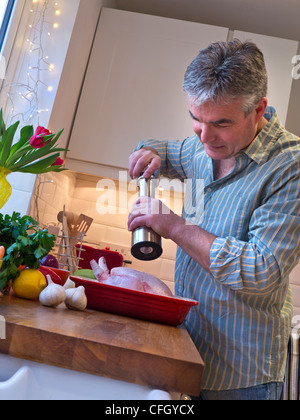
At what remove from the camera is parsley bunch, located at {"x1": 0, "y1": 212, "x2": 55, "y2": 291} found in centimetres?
82

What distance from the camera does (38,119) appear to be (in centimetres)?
191

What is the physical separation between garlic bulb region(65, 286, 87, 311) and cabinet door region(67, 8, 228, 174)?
4.96ft

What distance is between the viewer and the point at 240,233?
1027 mm

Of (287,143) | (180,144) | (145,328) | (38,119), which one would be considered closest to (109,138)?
(38,119)

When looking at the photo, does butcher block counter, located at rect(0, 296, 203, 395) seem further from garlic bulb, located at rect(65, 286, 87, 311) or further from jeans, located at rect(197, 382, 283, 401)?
jeans, located at rect(197, 382, 283, 401)

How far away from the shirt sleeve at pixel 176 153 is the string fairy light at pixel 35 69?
0.74 meters

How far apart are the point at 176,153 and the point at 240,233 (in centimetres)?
45

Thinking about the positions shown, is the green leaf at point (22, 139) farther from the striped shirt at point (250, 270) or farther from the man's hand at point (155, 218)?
the striped shirt at point (250, 270)

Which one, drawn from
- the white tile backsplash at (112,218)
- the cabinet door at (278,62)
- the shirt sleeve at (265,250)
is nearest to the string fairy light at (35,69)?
the white tile backsplash at (112,218)

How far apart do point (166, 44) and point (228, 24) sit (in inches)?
22.6

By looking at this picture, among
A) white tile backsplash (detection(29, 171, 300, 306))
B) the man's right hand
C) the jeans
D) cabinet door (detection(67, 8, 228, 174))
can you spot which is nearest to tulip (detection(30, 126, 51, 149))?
the man's right hand

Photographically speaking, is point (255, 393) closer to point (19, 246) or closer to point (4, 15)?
point (19, 246)

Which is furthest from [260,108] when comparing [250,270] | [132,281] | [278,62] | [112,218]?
[112,218]

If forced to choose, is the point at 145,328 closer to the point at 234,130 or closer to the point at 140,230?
the point at 140,230
